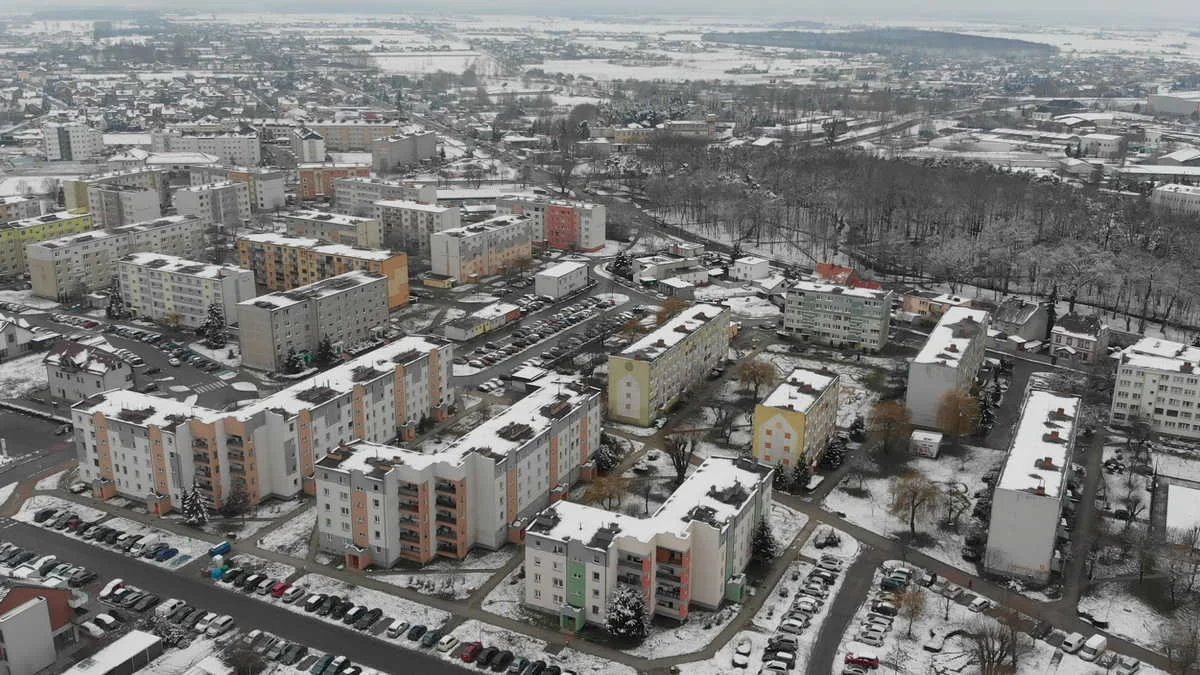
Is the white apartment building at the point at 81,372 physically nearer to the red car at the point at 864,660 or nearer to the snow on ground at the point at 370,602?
the snow on ground at the point at 370,602

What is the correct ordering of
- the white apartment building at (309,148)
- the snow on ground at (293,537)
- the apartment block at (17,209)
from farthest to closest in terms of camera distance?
1. the white apartment building at (309,148)
2. the apartment block at (17,209)
3. the snow on ground at (293,537)

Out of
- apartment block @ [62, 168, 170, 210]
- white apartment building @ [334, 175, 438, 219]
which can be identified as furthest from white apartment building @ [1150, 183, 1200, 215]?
apartment block @ [62, 168, 170, 210]

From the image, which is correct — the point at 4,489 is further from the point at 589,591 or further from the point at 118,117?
the point at 118,117

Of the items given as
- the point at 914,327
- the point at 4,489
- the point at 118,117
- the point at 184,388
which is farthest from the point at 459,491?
the point at 118,117

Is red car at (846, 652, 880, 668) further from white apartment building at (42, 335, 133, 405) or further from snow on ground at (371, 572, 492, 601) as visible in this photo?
white apartment building at (42, 335, 133, 405)

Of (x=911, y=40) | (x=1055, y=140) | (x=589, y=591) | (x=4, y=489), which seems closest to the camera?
(x=589, y=591)

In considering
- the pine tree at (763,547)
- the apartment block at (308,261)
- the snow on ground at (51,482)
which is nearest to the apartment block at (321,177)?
the apartment block at (308,261)
